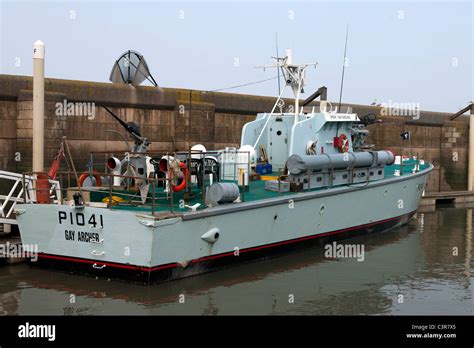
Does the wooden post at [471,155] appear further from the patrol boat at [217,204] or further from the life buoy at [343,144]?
the life buoy at [343,144]

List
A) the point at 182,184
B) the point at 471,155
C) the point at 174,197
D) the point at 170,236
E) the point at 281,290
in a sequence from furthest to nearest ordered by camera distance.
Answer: the point at 471,155
the point at 174,197
the point at 182,184
the point at 281,290
the point at 170,236

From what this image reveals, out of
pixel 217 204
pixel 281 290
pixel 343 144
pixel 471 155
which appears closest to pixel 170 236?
pixel 217 204

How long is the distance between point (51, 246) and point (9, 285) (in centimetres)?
100

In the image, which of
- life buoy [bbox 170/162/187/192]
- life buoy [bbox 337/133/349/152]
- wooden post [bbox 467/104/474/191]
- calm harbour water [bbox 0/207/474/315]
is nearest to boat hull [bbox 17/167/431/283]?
calm harbour water [bbox 0/207/474/315]

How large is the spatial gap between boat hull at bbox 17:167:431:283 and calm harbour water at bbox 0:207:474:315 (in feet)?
0.82

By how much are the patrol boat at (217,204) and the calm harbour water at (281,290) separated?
304mm

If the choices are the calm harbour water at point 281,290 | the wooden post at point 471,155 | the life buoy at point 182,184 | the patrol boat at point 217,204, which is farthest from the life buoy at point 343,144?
the wooden post at point 471,155

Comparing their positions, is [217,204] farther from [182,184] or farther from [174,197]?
[174,197]

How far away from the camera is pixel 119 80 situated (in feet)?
60.3

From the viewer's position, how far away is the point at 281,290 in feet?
35.6

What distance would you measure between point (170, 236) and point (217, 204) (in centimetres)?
140

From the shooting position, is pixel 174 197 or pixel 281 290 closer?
pixel 281 290
